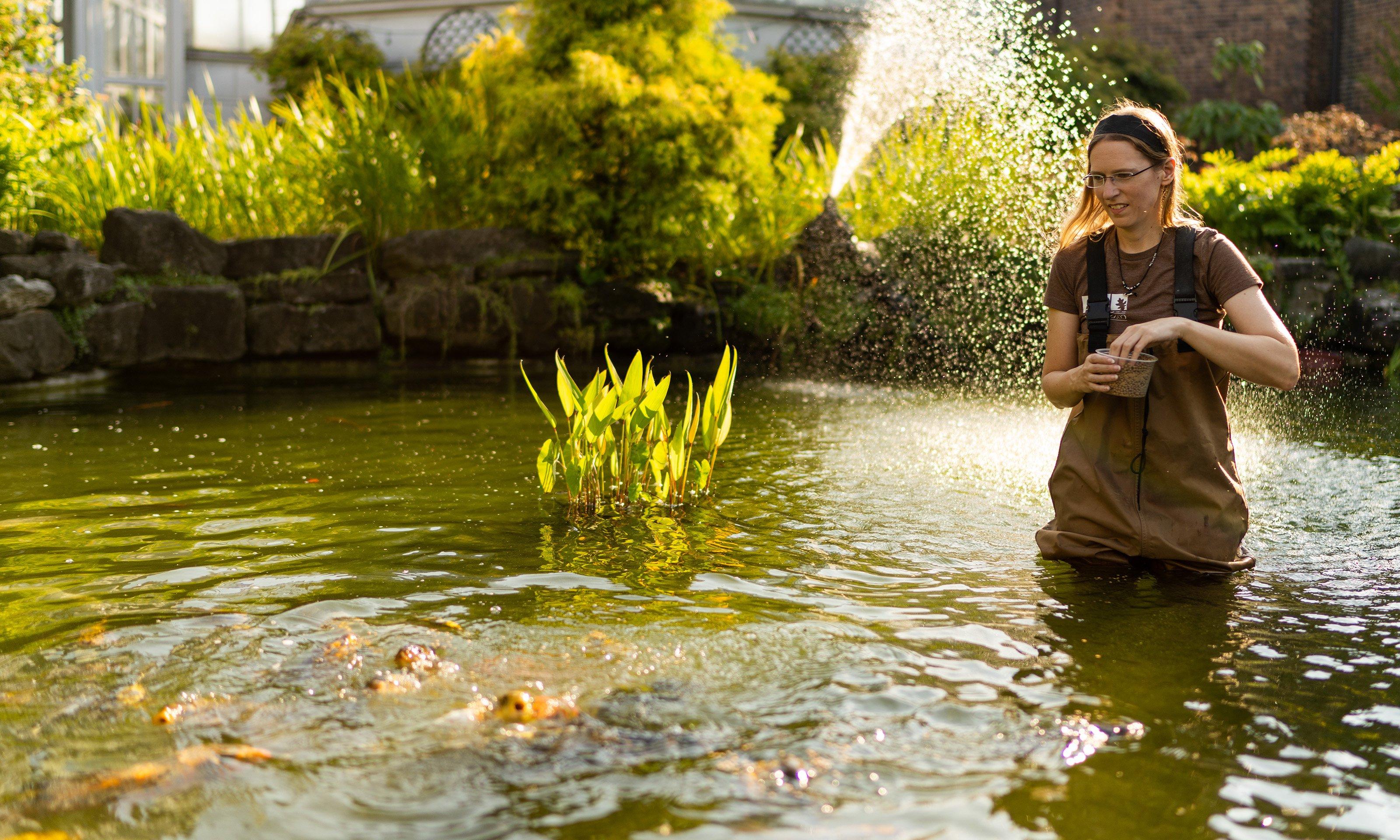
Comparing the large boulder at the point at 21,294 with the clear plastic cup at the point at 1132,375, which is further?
the large boulder at the point at 21,294

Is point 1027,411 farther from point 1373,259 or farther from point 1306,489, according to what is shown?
point 1373,259

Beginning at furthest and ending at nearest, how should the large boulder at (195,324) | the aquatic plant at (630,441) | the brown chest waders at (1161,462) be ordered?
the large boulder at (195,324)
the aquatic plant at (630,441)
the brown chest waders at (1161,462)

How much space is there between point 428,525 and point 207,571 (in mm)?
940

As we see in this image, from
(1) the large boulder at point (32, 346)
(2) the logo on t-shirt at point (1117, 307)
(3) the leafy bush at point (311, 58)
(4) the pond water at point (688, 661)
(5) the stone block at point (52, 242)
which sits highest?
(3) the leafy bush at point (311, 58)

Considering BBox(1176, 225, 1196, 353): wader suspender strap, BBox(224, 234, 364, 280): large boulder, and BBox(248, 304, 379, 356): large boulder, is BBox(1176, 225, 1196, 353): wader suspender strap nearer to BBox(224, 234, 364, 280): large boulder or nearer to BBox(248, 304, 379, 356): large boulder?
BBox(248, 304, 379, 356): large boulder

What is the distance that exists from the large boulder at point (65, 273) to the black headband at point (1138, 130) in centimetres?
883

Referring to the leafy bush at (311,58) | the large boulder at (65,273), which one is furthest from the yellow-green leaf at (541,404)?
the leafy bush at (311,58)

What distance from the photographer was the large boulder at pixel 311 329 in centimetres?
1077

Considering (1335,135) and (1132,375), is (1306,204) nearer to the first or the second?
(1335,135)

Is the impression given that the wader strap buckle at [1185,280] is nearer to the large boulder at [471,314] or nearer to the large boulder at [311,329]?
the large boulder at [471,314]

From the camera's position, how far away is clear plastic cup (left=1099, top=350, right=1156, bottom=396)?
10.5ft

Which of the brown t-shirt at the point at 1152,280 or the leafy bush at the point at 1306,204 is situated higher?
the leafy bush at the point at 1306,204

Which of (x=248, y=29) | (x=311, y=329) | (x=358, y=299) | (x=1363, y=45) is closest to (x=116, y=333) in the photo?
(x=311, y=329)

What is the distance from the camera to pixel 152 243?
10.5m
